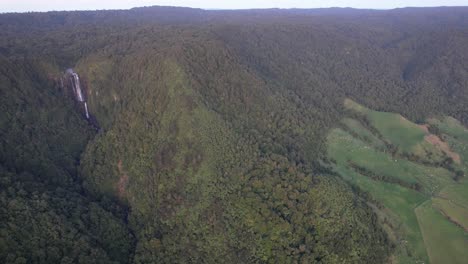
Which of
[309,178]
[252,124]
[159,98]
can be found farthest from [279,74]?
[309,178]

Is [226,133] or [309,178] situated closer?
[309,178]

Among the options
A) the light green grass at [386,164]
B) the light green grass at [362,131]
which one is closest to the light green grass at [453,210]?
the light green grass at [386,164]

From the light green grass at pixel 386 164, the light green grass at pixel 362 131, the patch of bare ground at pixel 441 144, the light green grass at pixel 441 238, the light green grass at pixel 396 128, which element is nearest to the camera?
the light green grass at pixel 441 238

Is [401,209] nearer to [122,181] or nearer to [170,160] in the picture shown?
[170,160]

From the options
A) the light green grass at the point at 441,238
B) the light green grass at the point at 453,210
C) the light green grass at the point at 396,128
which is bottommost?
the light green grass at the point at 441,238

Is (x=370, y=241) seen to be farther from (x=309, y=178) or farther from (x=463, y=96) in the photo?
(x=463, y=96)

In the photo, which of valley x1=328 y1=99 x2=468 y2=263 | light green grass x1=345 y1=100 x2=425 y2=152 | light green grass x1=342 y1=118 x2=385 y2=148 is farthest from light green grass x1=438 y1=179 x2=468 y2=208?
light green grass x1=342 y1=118 x2=385 y2=148

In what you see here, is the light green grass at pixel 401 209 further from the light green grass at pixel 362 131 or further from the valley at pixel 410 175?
the light green grass at pixel 362 131
